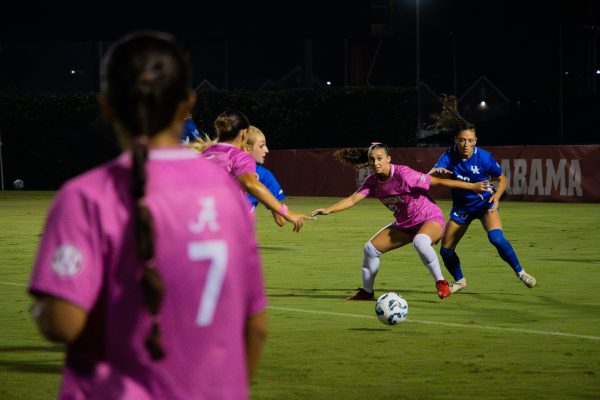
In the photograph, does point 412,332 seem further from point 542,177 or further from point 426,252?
point 542,177

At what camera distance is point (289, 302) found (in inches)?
513

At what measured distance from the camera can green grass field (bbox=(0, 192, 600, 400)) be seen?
8250mm

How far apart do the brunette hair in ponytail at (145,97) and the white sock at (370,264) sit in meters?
10.0

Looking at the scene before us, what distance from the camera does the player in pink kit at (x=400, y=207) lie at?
1302 cm

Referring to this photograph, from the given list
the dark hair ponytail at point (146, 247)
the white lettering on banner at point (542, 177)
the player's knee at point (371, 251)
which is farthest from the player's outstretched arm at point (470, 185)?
the white lettering on banner at point (542, 177)

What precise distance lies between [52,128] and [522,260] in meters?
33.3

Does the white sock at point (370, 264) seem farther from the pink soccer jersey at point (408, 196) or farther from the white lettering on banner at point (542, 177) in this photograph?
the white lettering on banner at point (542, 177)

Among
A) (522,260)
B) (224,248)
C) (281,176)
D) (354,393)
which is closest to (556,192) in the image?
(281,176)

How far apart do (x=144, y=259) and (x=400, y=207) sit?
10.6 meters

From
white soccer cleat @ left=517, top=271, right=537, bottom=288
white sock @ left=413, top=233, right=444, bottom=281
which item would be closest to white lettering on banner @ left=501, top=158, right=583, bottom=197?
white soccer cleat @ left=517, top=271, right=537, bottom=288

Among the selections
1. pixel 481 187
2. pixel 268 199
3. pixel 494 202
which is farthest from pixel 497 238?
pixel 268 199

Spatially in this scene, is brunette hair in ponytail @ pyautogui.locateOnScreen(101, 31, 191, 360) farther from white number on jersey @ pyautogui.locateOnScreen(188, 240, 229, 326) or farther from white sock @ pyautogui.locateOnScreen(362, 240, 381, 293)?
white sock @ pyautogui.locateOnScreen(362, 240, 381, 293)

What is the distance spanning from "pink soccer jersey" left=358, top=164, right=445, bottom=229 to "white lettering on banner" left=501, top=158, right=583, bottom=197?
20294 mm

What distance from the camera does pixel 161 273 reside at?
2.88 metres
